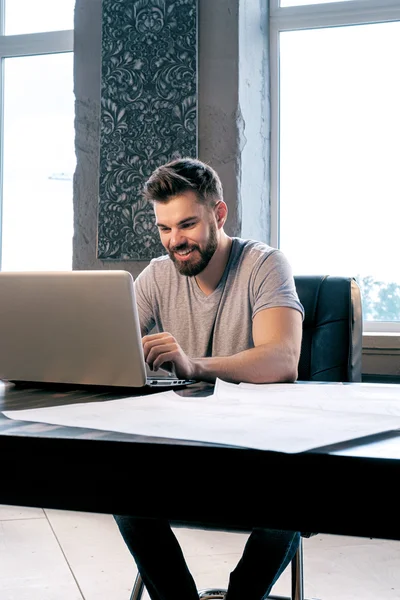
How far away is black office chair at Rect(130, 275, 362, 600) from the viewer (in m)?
1.68

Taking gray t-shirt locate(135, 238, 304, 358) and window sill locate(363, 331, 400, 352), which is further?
window sill locate(363, 331, 400, 352)

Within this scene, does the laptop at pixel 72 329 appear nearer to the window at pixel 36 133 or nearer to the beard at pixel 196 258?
the beard at pixel 196 258

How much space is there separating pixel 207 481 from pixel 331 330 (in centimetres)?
125

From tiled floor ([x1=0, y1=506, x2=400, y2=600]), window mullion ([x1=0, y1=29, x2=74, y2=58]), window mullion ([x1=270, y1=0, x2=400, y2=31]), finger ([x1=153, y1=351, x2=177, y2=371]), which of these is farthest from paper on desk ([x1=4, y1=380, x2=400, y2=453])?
window mullion ([x1=0, y1=29, x2=74, y2=58])

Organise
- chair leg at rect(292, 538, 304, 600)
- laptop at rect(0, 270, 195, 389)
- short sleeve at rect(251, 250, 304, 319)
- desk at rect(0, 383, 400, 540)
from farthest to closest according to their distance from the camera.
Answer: short sleeve at rect(251, 250, 304, 319) < chair leg at rect(292, 538, 304, 600) < laptop at rect(0, 270, 195, 389) < desk at rect(0, 383, 400, 540)

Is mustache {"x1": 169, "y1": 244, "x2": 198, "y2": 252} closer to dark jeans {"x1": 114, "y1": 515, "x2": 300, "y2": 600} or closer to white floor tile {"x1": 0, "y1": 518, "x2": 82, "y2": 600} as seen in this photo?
dark jeans {"x1": 114, "y1": 515, "x2": 300, "y2": 600}

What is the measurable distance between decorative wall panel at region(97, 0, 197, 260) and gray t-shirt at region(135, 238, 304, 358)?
0.87 metres

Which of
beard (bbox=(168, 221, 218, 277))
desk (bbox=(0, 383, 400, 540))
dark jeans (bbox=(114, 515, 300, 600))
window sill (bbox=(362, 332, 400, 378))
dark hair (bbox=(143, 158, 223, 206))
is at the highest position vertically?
dark hair (bbox=(143, 158, 223, 206))

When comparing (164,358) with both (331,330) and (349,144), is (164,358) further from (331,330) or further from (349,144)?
(349,144)

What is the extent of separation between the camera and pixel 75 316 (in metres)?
1.06

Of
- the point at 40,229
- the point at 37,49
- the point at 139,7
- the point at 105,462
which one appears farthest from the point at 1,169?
the point at 105,462

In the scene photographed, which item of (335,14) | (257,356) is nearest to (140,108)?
(335,14)

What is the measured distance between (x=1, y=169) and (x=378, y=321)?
203 cm

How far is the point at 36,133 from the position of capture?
10.9 feet
